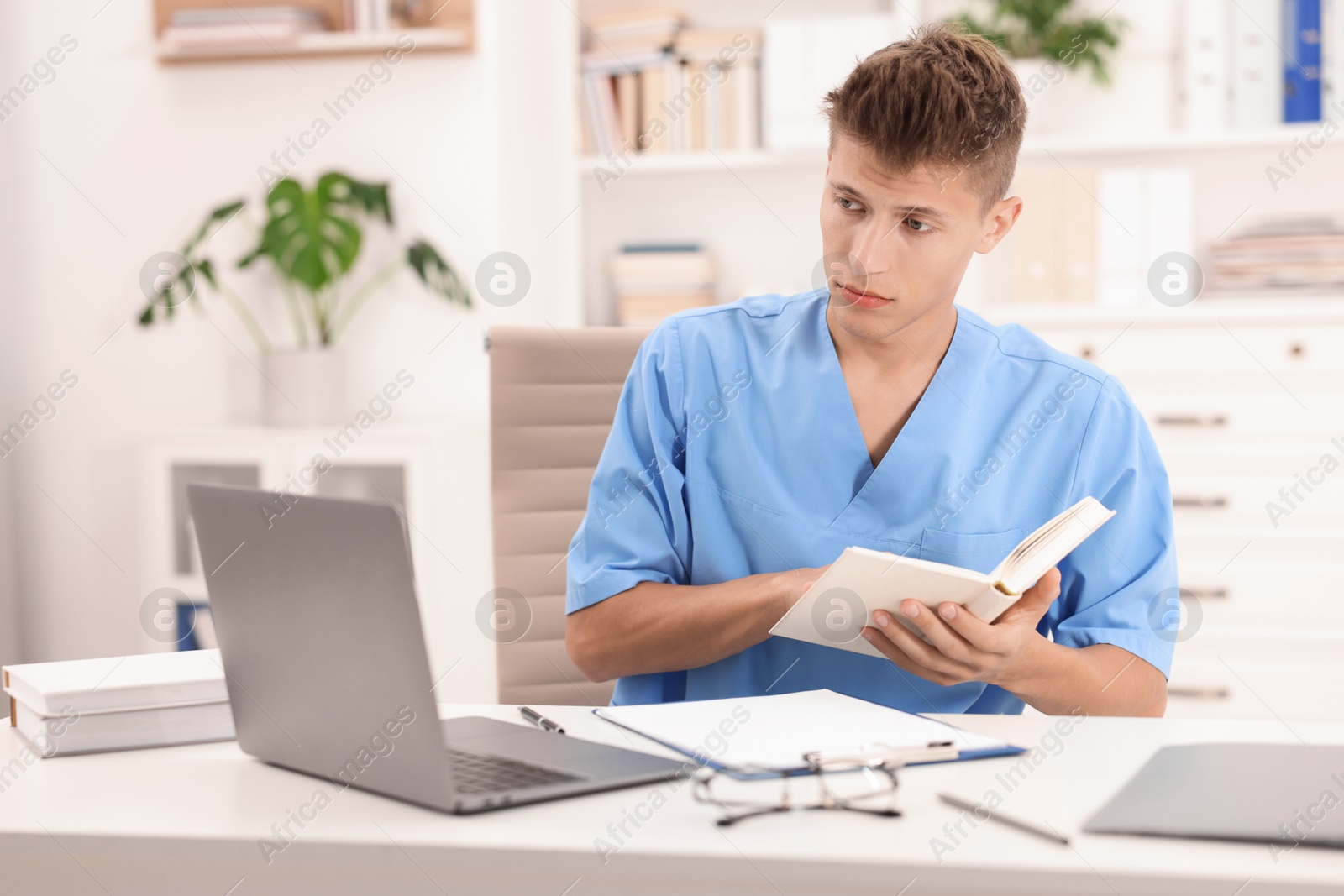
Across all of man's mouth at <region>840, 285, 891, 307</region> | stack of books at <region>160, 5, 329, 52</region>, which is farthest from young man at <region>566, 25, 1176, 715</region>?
stack of books at <region>160, 5, 329, 52</region>

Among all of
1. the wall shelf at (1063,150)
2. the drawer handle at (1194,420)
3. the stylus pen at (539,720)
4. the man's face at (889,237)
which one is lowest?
the drawer handle at (1194,420)

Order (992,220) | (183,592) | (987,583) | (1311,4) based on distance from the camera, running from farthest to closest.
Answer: (183,592), (1311,4), (992,220), (987,583)

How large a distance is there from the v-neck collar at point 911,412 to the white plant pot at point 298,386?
5.92ft

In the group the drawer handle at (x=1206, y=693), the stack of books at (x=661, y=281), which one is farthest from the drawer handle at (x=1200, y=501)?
the stack of books at (x=661, y=281)

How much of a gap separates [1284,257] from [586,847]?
2544 mm

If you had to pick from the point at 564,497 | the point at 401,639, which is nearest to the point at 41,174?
the point at 564,497

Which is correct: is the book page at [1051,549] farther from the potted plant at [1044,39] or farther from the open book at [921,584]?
the potted plant at [1044,39]

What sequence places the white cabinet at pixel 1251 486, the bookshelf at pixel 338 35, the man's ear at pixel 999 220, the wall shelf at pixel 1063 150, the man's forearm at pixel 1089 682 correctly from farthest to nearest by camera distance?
1. the bookshelf at pixel 338 35
2. the wall shelf at pixel 1063 150
3. the white cabinet at pixel 1251 486
4. the man's ear at pixel 999 220
5. the man's forearm at pixel 1089 682

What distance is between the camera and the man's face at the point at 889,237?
1.22 m

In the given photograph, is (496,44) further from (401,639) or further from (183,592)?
(401,639)

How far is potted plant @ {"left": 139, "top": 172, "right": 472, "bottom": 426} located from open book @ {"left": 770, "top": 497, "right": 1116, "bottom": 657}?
6.74 feet

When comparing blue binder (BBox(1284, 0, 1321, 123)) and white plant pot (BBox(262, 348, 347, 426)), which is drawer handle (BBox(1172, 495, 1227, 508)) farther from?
white plant pot (BBox(262, 348, 347, 426))

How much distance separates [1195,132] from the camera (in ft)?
9.13

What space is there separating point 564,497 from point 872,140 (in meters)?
0.62
